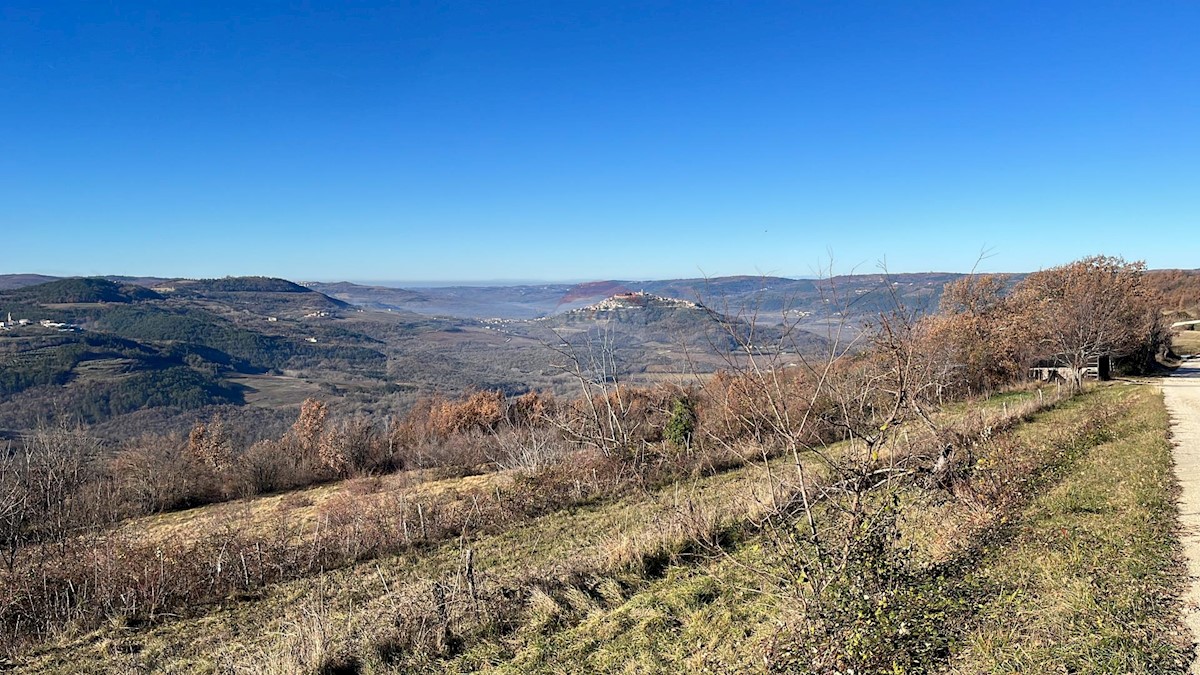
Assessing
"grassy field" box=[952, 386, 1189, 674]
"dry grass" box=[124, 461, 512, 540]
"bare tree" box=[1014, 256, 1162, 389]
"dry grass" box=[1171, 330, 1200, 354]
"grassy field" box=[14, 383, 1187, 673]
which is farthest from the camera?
"dry grass" box=[1171, 330, 1200, 354]

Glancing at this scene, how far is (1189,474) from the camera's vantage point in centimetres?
772

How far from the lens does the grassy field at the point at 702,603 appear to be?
4.04 m

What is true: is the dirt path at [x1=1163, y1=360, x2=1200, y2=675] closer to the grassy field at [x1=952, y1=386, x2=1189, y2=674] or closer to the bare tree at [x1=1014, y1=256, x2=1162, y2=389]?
the grassy field at [x1=952, y1=386, x2=1189, y2=674]

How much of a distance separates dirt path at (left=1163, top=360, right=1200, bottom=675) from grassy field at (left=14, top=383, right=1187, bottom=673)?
4.8 inches

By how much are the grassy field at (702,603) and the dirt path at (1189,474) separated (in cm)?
12

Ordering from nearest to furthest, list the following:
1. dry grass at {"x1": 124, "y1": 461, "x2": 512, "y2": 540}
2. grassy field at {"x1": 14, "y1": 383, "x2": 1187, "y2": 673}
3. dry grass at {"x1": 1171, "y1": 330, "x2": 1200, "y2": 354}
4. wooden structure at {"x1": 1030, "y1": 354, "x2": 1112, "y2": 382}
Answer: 1. grassy field at {"x1": 14, "y1": 383, "x2": 1187, "y2": 673}
2. dry grass at {"x1": 124, "y1": 461, "x2": 512, "y2": 540}
3. wooden structure at {"x1": 1030, "y1": 354, "x2": 1112, "y2": 382}
4. dry grass at {"x1": 1171, "y1": 330, "x2": 1200, "y2": 354}

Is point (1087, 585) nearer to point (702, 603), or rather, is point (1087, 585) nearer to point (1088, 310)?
point (702, 603)

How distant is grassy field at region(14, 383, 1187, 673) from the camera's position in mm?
4035

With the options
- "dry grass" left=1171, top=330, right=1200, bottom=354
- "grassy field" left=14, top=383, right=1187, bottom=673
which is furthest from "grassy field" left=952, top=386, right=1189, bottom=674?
"dry grass" left=1171, top=330, right=1200, bottom=354

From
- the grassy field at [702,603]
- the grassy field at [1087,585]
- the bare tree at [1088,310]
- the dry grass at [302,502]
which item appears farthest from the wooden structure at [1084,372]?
the dry grass at [302,502]

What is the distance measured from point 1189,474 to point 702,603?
7114mm

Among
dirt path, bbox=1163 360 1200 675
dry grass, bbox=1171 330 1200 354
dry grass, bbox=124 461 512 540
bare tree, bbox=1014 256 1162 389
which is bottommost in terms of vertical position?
dry grass, bbox=124 461 512 540

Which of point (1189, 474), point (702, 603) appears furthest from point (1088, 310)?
point (702, 603)

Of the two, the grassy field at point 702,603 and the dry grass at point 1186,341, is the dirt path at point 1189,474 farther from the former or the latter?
the dry grass at point 1186,341
